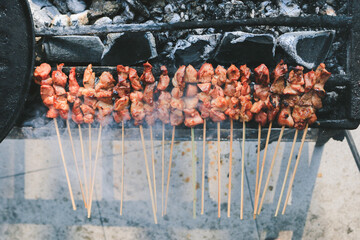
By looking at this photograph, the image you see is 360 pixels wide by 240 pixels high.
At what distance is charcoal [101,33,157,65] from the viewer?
2.90 m

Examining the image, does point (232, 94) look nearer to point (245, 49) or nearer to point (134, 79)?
point (245, 49)

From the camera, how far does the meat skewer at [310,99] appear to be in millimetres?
2427

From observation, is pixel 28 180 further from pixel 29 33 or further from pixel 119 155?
pixel 29 33

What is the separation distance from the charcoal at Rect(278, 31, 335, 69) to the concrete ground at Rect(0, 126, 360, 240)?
1.05 metres

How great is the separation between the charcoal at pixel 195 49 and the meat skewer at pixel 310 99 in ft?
3.32

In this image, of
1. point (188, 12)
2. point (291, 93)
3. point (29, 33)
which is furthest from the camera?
point (188, 12)

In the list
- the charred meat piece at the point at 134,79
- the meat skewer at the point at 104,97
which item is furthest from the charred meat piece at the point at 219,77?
the meat skewer at the point at 104,97

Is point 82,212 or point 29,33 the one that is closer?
point 29,33

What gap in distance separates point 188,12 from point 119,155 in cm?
190

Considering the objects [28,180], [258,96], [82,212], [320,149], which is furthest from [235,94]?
[28,180]

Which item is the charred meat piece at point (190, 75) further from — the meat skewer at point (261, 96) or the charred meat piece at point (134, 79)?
the meat skewer at point (261, 96)

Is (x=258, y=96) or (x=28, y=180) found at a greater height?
(x=258, y=96)

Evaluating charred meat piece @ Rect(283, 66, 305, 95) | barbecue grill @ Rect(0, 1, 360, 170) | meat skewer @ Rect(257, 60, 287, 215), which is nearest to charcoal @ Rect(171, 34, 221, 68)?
barbecue grill @ Rect(0, 1, 360, 170)

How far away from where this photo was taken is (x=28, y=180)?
11.7 ft
